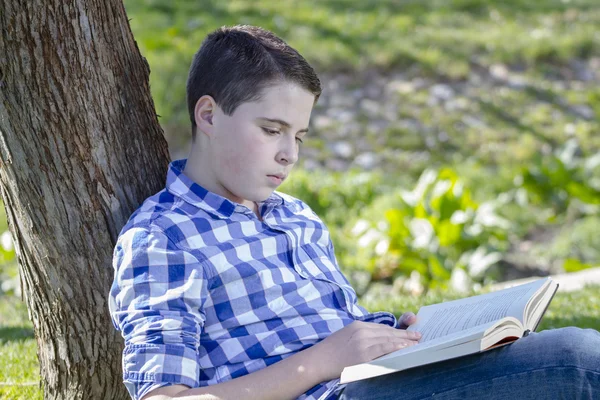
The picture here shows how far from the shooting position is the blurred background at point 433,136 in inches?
198

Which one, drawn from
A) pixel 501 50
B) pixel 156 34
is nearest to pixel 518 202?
pixel 501 50

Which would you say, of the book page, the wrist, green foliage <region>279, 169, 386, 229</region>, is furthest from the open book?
green foliage <region>279, 169, 386, 229</region>

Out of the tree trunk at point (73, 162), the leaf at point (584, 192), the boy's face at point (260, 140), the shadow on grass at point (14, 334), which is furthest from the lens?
the leaf at point (584, 192)

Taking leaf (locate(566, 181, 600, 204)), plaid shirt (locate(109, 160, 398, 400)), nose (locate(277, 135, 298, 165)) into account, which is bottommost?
leaf (locate(566, 181, 600, 204))

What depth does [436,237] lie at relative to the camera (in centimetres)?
500

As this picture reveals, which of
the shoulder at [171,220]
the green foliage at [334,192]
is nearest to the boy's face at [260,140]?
the shoulder at [171,220]

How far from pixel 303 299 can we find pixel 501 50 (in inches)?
261

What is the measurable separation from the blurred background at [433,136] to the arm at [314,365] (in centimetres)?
141

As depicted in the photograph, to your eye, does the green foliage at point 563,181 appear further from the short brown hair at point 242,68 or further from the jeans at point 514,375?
the jeans at point 514,375

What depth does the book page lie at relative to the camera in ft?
6.09

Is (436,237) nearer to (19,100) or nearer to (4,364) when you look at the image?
(4,364)

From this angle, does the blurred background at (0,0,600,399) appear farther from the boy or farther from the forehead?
the forehead

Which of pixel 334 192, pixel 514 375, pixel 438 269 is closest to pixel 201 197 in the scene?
pixel 514 375

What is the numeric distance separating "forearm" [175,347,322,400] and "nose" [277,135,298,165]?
48 centimetres
